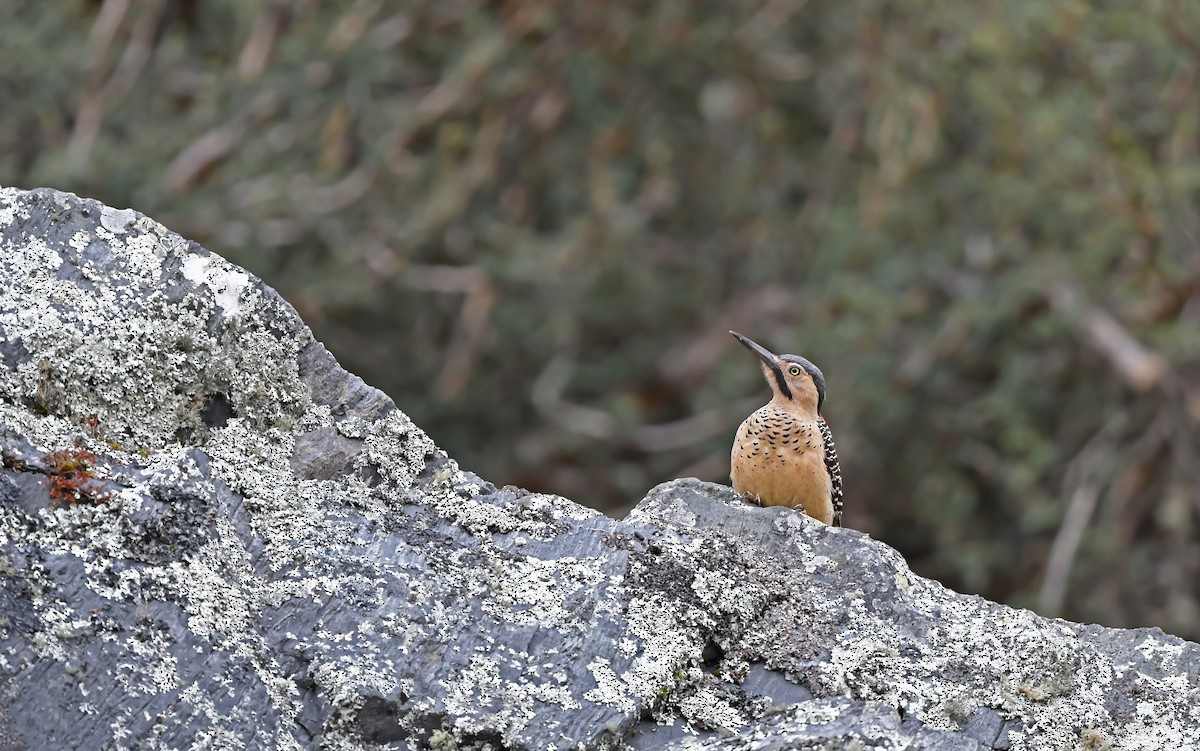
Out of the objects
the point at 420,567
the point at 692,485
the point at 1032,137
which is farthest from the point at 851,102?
the point at 420,567

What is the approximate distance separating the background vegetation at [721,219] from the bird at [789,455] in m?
4.35

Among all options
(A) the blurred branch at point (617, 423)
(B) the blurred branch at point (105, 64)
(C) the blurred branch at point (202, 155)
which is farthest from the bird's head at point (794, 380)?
(B) the blurred branch at point (105, 64)

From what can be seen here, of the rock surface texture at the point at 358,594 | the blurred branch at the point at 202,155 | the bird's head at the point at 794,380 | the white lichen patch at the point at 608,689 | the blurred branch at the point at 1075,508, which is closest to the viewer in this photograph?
the rock surface texture at the point at 358,594

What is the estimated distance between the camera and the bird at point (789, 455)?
221 inches

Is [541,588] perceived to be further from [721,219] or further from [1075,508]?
[721,219]

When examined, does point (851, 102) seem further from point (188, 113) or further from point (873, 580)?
point (873, 580)

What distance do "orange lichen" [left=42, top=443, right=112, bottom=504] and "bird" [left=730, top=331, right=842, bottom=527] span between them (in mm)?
2603

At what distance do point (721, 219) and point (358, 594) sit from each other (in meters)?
10.3

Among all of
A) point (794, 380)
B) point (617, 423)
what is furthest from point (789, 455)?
point (617, 423)

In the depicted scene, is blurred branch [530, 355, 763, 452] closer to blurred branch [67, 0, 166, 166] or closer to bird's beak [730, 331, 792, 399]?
blurred branch [67, 0, 166, 166]

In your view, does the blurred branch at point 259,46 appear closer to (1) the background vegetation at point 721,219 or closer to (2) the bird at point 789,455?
(1) the background vegetation at point 721,219

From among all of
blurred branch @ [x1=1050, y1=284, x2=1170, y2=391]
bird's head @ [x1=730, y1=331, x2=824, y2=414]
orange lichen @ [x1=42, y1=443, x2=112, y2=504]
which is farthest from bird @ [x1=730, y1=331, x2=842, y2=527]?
blurred branch @ [x1=1050, y1=284, x2=1170, y2=391]

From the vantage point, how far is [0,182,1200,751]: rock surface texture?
3180 mm

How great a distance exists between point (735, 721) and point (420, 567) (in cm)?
81
